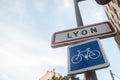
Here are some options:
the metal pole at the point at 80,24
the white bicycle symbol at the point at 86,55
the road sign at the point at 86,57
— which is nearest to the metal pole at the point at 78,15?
the metal pole at the point at 80,24

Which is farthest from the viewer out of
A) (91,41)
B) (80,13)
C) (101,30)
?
(80,13)

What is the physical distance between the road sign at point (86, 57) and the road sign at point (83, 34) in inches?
7.2

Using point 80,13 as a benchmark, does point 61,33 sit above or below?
below

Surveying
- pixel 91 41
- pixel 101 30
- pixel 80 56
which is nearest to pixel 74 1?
pixel 101 30

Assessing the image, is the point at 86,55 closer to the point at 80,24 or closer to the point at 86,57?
the point at 86,57

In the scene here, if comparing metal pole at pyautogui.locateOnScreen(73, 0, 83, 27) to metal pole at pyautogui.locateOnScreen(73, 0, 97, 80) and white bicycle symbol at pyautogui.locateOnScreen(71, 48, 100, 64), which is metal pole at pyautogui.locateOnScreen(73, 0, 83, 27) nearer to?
metal pole at pyautogui.locateOnScreen(73, 0, 97, 80)

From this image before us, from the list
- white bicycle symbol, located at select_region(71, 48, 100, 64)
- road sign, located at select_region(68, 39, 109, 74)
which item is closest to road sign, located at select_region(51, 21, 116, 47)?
road sign, located at select_region(68, 39, 109, 74)

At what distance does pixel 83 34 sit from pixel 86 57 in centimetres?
55

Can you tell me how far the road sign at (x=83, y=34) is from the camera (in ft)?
10.0

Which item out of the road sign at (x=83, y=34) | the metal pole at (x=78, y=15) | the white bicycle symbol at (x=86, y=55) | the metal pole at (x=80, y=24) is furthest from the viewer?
the metal pole at (x=78, y=15)

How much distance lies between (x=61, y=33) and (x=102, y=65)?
1.04 meters

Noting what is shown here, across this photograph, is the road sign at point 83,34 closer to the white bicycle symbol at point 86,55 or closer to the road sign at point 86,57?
the road sign at point 86,57

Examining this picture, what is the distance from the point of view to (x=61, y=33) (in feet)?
10.9

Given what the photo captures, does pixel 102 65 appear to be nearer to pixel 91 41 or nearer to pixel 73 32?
pixel 91 41
